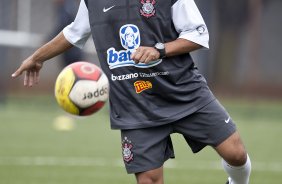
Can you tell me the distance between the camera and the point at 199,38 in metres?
6.54

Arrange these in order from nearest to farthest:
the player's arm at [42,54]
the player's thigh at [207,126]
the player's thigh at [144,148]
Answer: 1. the player's thigh at [144,148]
2. the player's thigh at [207,126]
3. the player's arm at [42,54]

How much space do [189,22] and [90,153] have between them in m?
5.27

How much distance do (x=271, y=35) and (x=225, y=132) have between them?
48.9ft

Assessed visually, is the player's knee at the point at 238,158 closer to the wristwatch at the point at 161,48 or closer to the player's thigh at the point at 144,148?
the player's thigh at the point at 144,148

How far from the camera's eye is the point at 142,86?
6.65m

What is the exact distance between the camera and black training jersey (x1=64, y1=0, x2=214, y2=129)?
6.57 meters

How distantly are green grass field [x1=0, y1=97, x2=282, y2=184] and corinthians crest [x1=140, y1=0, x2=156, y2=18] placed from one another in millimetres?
2876

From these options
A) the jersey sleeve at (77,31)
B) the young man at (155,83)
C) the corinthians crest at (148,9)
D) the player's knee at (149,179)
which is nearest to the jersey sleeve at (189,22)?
the young man at (155,83)

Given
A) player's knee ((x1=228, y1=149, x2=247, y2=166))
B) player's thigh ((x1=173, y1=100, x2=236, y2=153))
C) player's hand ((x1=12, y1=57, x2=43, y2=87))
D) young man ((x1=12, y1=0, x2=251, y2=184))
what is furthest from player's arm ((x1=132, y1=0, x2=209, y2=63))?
player's hand ((x1=12, y1=57, x2=43, y2=87))

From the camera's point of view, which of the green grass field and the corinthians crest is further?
the green grass field

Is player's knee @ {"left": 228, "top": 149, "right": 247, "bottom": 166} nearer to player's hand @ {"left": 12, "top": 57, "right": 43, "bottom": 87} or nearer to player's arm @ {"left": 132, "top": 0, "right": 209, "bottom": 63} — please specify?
player's arm @ {"left": 132, "top": 0, "right": 209, "bottom": 63}

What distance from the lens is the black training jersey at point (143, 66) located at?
21.6 feet

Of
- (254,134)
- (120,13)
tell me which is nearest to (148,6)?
(120,13)

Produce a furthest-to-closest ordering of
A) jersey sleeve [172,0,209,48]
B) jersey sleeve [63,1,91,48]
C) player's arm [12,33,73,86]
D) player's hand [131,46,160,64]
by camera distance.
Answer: player's arm [12,33,73,86] → jersey sleeve [63,1,91,48] → jersey sleeve [172,0,209,48] → player's hand [131,46,160,64]
